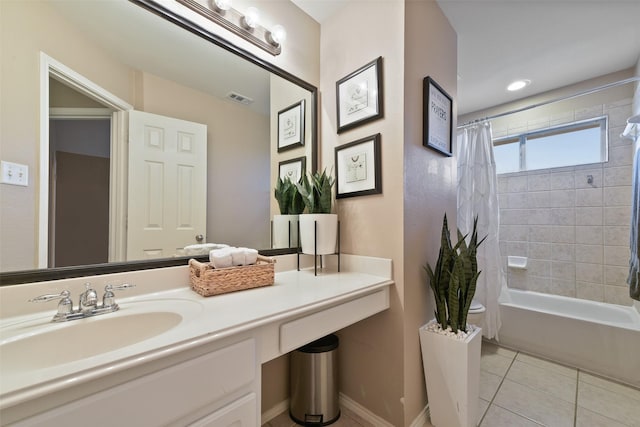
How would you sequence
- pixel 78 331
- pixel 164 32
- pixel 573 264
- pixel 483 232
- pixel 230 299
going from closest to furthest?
pixel 78 331
pixel 230 299
pixel 164 32
pixel 483 232
pixel 573 264

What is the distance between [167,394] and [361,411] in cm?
120

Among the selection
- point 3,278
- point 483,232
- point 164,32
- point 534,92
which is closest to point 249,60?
point 164,32

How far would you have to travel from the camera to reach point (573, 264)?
2328 millimetres

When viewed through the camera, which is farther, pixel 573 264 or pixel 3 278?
pixel 573 264

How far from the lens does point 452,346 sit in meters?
1.25

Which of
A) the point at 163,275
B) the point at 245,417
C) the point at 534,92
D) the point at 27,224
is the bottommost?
the point at 245,417

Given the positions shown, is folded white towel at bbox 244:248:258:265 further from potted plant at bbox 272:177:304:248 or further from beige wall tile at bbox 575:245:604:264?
beige wall tile at bbox 575:245:604:264

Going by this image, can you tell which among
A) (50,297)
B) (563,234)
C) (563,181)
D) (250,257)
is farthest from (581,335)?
(50,297)

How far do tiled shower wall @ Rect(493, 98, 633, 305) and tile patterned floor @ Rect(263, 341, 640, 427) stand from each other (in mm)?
853

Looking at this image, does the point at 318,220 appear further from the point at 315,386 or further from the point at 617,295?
the point at 617,295

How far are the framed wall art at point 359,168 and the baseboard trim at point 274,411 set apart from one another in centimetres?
124

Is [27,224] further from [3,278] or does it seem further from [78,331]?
[78,331]

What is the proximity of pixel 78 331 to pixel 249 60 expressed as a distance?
135 centimetres

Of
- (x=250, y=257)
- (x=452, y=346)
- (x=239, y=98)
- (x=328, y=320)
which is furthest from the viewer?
(x=239, y=98)
